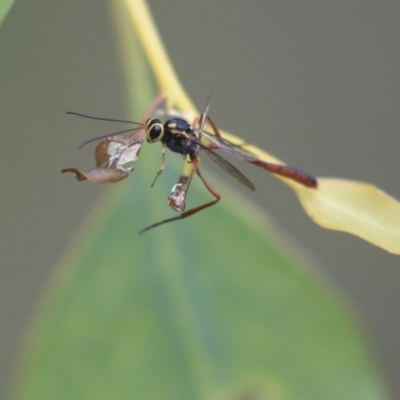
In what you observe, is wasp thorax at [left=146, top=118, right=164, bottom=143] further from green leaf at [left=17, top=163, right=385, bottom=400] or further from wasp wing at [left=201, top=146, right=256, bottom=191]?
green leaf at [left=17, top=163, right=385, bottom=400]

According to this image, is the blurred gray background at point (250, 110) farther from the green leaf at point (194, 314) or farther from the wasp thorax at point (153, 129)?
the wasp thorax at point (153, 129)

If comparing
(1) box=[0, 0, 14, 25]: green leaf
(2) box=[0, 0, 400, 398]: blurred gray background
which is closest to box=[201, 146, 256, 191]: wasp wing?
(1) box=[0, 0, 14, 25]: green leaf

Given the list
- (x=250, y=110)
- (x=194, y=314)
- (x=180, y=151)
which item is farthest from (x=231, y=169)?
(x=250, y=110)

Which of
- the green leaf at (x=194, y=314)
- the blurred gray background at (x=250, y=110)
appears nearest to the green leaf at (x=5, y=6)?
the green leaf at (x=194, y=314)

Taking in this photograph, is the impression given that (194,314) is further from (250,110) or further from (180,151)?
(250,110)

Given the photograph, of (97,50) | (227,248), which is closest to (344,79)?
(97,50)
